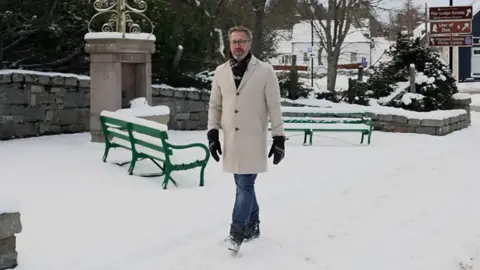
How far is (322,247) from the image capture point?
5617mm

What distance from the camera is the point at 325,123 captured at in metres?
12.4

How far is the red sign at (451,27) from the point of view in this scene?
1590 cm

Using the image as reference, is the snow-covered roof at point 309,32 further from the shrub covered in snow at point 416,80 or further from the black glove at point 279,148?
the black glove at point 279,148

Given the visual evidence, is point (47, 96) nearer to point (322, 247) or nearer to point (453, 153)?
point (453, 153)

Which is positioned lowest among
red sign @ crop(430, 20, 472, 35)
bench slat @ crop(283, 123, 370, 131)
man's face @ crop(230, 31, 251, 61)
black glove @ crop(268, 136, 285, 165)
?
bench slat @ crop(283, 123, 370, 131)

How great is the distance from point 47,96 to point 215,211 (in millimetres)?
6540

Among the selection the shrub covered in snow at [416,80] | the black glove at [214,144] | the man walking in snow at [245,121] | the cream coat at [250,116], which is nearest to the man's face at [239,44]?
the man walking in snow at [245,121]

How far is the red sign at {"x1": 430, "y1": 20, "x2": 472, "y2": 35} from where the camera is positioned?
15898 mm

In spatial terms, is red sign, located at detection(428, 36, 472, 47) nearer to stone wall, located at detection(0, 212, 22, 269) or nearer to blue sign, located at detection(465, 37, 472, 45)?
blue sign, located at detection(465, 37, 472, 45)

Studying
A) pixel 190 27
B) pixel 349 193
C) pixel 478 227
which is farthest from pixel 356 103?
pixel 478 227

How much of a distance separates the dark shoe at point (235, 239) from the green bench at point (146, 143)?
2.29 meters

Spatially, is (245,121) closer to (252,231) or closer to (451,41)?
(252,231)

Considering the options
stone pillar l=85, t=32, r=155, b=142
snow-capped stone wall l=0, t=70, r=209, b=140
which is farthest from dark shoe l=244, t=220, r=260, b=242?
snow-capped stone wall l=0, t=70, r=209, b=140

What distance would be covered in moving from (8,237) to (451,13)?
13370mm
